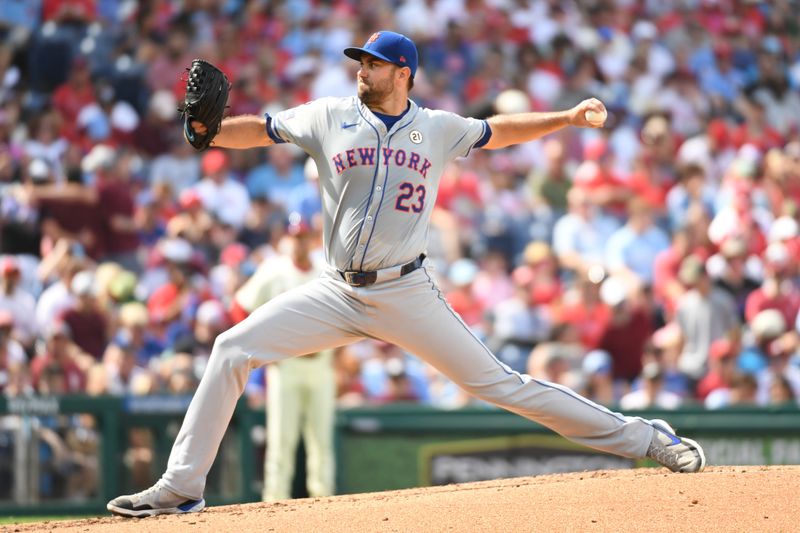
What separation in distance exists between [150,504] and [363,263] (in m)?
1.37

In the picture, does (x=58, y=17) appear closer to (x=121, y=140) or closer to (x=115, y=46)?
(x=115, y=46)

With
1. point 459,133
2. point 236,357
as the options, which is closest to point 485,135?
point 459,133

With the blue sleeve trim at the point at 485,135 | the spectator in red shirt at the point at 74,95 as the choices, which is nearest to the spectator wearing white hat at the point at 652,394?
the blue sleeve trim at the point at 485,135

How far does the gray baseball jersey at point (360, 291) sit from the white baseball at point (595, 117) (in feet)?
1.79

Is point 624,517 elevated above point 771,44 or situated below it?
below

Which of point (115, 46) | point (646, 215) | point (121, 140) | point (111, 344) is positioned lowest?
point (111, 344)

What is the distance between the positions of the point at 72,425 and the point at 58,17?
20.7 feet

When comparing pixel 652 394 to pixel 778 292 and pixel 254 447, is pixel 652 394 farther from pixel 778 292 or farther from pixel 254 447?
pixel 254 447

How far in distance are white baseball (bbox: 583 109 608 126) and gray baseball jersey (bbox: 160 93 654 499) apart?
545 mm

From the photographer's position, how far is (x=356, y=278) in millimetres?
Answer: 5871

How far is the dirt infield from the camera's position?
5.39 m

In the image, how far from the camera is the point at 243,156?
1392cm

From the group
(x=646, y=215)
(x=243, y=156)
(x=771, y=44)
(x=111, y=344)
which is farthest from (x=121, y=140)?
(x=771, y=44)

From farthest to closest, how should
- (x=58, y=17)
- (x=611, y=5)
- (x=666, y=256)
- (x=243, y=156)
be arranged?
(x=611, y=5), (x=58, y=17), (x=243, y=156), (x=666, y=256)
